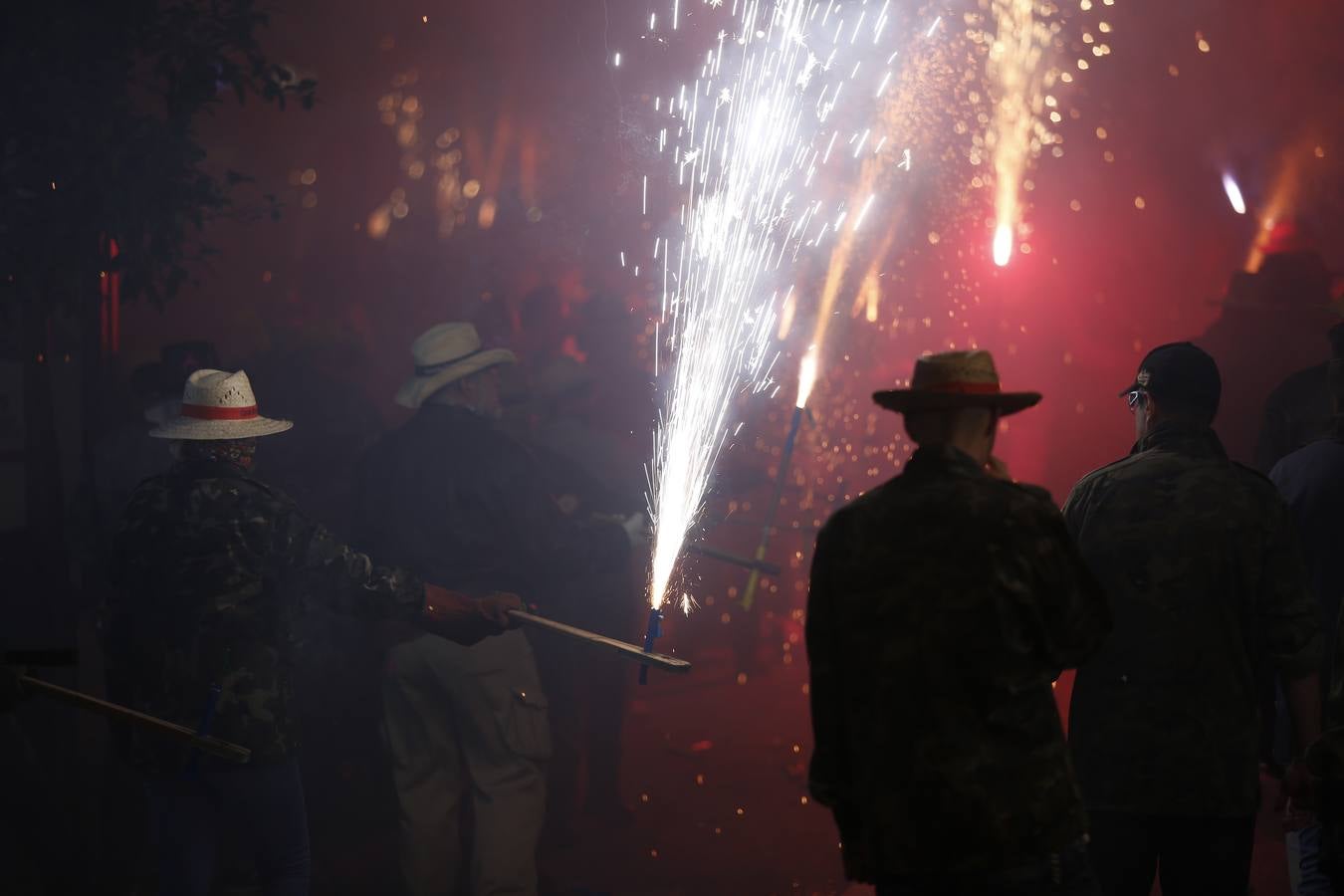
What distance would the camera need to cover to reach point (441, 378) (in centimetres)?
517

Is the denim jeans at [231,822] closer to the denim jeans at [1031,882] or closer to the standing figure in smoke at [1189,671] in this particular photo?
the denim jeans at [1031,882]

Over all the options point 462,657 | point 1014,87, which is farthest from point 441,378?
point 1014,87

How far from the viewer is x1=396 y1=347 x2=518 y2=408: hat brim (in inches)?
203

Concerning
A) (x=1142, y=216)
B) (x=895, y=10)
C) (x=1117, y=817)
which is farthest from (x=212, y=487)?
(x=1142, y=216)

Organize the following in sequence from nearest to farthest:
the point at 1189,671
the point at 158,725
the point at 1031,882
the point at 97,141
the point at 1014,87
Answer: the point at 1031,882
the point at 1189,671
the point at 158,725
the point at 97,141
the point at 1014,87

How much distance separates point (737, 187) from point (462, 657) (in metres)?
4.79

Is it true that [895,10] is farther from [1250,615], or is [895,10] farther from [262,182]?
[1250,615]

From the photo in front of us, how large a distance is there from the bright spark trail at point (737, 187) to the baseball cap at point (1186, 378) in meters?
3.88

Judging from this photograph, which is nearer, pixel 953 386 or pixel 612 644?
pixel 953 386

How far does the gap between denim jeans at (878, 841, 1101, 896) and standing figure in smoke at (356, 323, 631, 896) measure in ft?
9.04

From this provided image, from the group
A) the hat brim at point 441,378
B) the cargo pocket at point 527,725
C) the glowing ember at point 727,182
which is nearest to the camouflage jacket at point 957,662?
the cargo pocket at point 527,725

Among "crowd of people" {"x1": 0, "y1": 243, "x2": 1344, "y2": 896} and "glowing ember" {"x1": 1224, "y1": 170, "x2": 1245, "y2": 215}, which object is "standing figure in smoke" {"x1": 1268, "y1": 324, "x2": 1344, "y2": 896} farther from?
"glowing ember" {"x1": 1224, "y1": 170, "x2": 1245, "y2": 215}

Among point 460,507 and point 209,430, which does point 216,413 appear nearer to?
point 209,430

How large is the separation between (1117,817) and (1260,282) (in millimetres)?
7732
